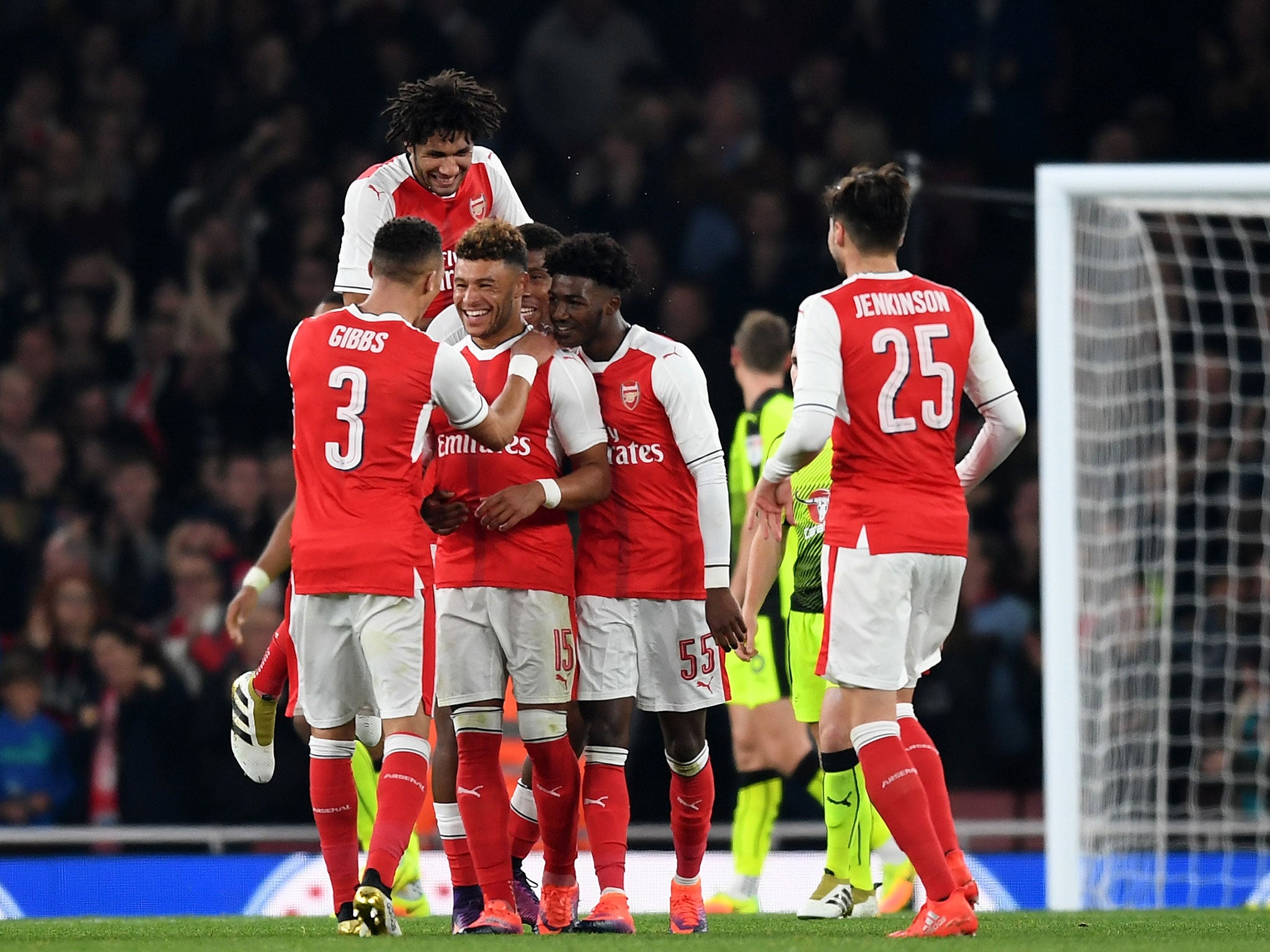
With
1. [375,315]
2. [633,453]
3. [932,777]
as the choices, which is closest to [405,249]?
[375,315]

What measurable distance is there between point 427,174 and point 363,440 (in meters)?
1.31

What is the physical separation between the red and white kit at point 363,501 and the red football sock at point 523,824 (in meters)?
0.97

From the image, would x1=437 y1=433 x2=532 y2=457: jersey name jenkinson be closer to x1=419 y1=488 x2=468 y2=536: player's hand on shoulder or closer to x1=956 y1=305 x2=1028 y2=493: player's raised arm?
x1=419 y1=488 x2=468 y2=536: player's hand on shoulder

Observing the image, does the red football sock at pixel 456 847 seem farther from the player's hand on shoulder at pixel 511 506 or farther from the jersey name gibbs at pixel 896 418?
the jersey name gibbs at pixel 896 418

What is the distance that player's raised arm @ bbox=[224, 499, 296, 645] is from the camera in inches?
222

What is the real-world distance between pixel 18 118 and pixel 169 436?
99.3 inches

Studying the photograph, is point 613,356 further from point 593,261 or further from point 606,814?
point 606,814

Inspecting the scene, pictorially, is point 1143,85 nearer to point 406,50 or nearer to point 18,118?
point 406,50

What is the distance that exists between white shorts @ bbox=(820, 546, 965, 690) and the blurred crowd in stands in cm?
476

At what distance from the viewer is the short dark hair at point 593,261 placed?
5.25 metres

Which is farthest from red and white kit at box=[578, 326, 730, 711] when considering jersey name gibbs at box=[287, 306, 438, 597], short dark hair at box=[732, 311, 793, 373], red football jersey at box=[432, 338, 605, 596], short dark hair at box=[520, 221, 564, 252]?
short dark hair at box=[732, 311, 793, 373]

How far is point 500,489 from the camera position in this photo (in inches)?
204

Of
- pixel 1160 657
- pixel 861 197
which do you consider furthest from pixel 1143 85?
pixel 861 197

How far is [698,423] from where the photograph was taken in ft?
17.3
